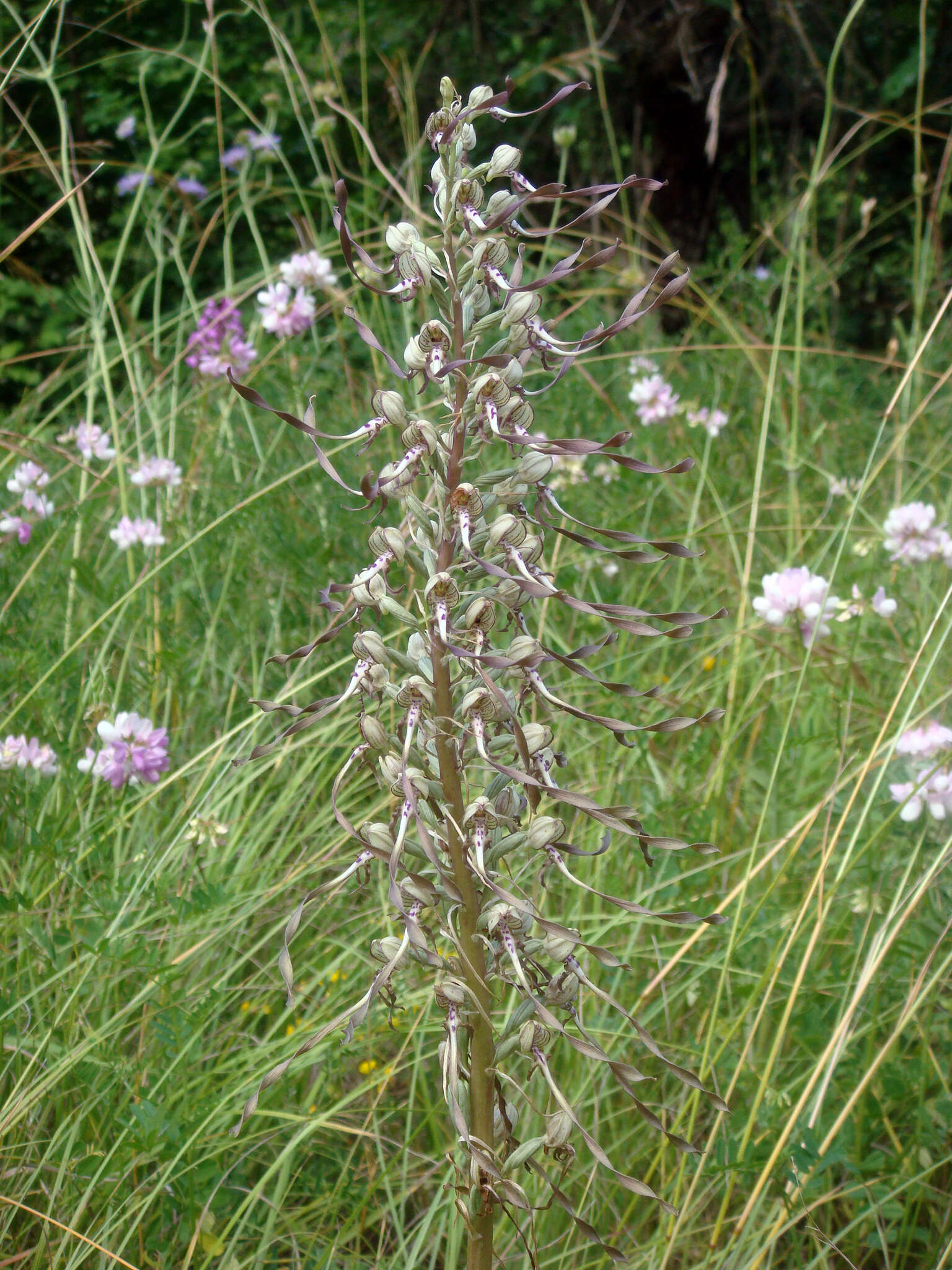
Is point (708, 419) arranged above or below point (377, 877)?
below

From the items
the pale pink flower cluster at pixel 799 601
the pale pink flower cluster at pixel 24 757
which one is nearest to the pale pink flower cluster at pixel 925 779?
the pale pink flower cluster at pixel 799 601

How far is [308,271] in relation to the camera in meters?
3.45

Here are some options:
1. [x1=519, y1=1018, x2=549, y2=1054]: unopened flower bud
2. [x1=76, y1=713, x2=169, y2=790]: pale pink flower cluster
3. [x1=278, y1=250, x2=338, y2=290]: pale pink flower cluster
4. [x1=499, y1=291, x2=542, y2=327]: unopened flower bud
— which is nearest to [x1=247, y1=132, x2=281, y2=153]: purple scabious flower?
[x1=278, y1=250, x2=338, y2=290]: pale pink flower cluster

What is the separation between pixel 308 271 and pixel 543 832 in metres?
2.77

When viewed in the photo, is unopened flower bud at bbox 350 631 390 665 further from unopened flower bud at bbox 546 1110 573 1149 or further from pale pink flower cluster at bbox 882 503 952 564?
pale pink flower cluster at bbox 882 503 952 564

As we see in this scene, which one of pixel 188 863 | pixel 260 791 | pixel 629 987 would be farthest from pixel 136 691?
pixel 629 987

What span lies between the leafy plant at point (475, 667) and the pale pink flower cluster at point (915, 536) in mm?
1615

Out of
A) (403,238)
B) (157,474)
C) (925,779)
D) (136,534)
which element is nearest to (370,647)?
(403,238)

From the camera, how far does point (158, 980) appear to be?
5.97 feet

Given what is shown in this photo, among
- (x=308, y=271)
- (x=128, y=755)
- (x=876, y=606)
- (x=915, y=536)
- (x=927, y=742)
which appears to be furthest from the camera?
(x=308, y=271)

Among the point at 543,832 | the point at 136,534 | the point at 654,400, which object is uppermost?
the point at 543,832

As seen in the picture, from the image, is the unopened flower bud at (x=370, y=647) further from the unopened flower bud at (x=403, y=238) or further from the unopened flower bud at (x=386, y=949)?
the unopened flower bud at (x=403, y=238)

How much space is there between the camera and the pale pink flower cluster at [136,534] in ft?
9.84

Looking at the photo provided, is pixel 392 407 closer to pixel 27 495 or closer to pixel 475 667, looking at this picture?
pixel 475 667
